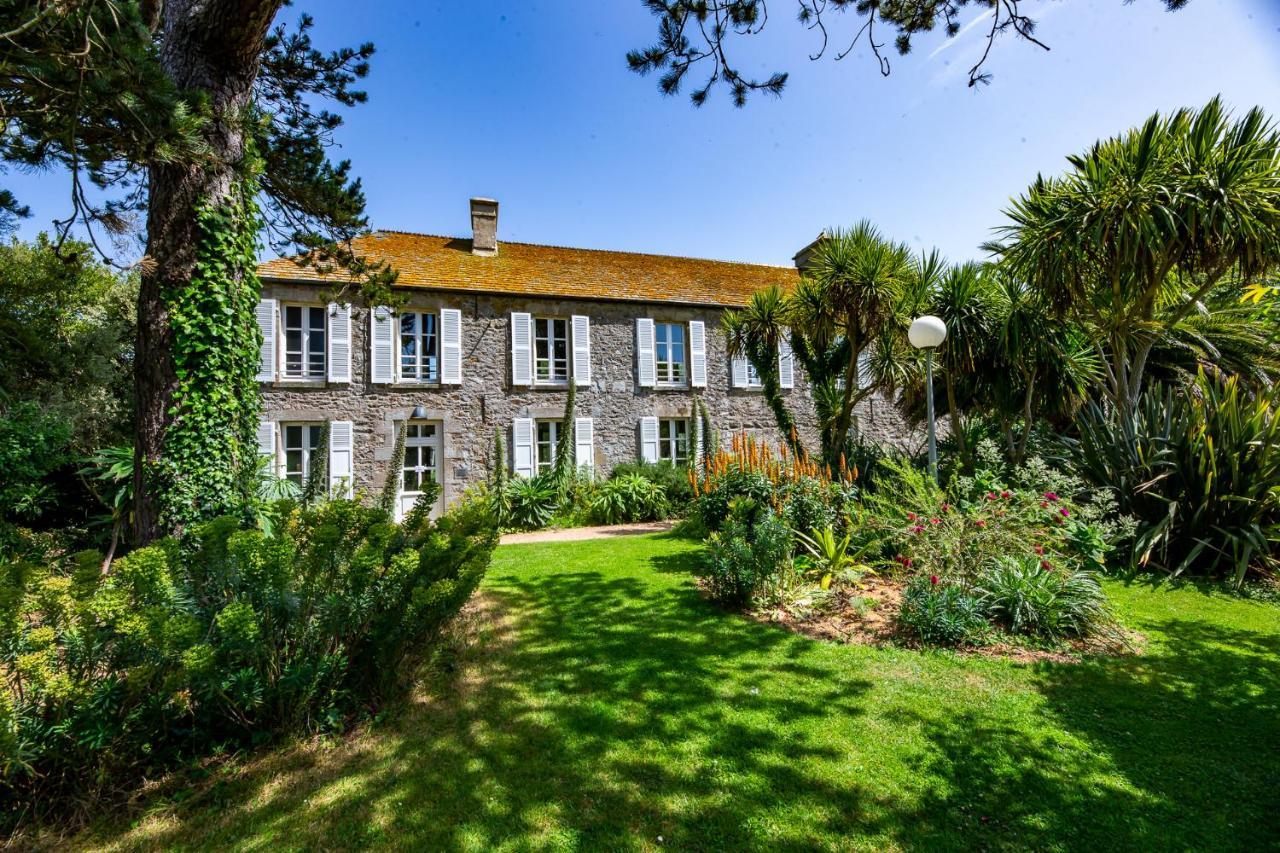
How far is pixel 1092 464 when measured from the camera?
22.1 feet

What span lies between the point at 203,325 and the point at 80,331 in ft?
48.3

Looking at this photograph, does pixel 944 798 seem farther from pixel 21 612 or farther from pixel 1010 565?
pixel 21 612

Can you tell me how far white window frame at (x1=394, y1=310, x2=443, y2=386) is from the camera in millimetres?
12297

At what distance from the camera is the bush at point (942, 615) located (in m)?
3.98

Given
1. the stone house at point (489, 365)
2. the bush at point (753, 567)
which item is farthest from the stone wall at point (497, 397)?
the bush at point (753, 567)

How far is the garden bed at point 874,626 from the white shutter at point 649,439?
843 centimetres

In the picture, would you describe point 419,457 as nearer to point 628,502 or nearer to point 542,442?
point 542,442

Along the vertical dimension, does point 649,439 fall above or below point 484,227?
below

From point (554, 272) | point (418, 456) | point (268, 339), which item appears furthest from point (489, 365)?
point (268, 339)

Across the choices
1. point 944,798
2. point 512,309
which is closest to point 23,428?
point 944,798

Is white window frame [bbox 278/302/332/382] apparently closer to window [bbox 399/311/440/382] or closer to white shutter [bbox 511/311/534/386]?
window [bbox 399/311/440/382]

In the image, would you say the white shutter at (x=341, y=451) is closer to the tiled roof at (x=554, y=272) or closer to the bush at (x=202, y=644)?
the tiled roof at (x=554, y=272)

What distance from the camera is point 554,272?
14.5 meters

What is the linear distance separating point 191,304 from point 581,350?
945cm
